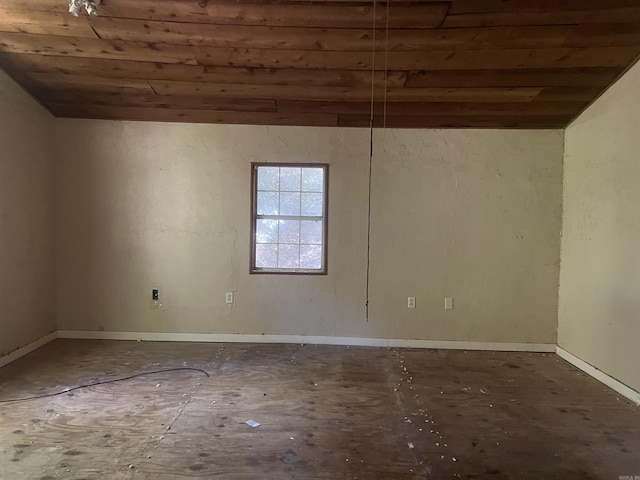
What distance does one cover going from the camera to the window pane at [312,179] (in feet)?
14.3

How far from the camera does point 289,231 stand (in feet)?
14.4

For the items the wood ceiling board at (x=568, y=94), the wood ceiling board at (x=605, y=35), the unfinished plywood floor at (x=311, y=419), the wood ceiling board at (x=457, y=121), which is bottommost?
the unfinished plywood floor at (x=311, y=419)

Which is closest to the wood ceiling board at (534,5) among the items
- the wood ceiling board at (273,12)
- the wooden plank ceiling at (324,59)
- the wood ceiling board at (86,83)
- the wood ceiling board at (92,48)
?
the wooden plank ceiling at (324,59)

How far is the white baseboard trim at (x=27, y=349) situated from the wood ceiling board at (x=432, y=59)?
309cm

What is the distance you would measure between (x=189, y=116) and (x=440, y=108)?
2507mm

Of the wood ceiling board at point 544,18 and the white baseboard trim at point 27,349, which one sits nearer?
the wood ceiling board at point 544,18

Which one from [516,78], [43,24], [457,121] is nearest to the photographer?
[43,24]

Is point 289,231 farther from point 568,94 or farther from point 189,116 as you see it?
point 568,94

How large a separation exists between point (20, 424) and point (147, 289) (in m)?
1.93

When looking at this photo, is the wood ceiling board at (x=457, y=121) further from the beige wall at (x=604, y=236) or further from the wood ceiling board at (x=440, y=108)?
the beige wall at (x=604, y=236)

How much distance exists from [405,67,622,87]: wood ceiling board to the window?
1407mm

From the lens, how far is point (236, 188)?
432cm

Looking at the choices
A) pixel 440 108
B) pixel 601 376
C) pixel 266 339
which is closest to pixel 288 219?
pixel 266 339

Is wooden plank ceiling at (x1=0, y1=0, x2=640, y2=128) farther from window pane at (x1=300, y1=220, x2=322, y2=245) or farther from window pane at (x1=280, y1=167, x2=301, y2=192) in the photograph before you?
window pane at (x1=300, y1=220, x2=322, y2=245)
